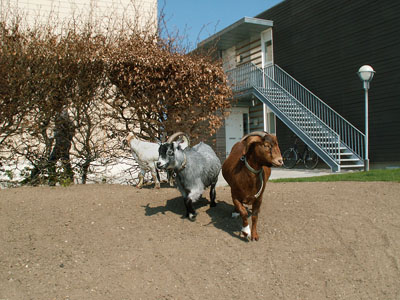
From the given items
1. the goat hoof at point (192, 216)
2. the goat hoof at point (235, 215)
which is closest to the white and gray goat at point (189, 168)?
the goat hoof at point (192, 216)

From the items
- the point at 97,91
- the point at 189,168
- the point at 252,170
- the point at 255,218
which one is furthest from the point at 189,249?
the point at 97,91

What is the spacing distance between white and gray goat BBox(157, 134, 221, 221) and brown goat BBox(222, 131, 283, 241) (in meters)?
0.48

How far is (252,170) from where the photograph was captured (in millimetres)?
4566

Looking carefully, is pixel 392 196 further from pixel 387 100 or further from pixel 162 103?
pixel 387 100

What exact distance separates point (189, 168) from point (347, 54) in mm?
12713

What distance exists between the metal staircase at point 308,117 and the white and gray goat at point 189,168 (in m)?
7.03

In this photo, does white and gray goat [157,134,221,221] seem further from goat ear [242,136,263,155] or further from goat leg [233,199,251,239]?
goat ear [242,136,263,155]

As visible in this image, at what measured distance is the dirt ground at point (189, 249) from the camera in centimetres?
389

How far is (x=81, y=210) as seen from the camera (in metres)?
5.42

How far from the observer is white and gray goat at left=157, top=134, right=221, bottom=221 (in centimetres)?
484

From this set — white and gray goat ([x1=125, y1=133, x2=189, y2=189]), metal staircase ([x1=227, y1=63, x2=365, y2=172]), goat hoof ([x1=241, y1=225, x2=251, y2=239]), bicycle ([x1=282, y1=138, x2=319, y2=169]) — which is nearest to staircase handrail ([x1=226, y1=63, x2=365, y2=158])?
metal staircase ([x1=227, y1=63, x2=365, y2=172])

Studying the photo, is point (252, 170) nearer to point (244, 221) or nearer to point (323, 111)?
point (244, 221)

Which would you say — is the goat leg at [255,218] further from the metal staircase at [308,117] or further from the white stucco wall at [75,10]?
the white stucco wall at [75,10]

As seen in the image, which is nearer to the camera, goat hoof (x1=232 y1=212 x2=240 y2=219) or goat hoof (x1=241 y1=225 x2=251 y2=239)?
goat hoof (x1=241 y1=225 x2=251 y2=239)
